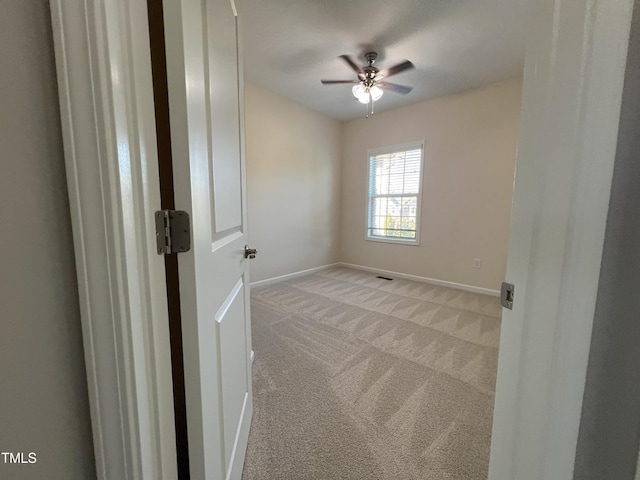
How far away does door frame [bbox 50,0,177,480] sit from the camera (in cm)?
44

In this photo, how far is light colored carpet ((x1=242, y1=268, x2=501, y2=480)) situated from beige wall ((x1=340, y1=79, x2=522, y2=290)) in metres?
0.85

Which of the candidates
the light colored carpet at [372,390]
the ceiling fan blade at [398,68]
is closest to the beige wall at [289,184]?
the light colored carpet at [372,390]

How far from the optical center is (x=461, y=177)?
3.56 meters

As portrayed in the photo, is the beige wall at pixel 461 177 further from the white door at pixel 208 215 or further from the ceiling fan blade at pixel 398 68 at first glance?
the white door at pixel 208 215

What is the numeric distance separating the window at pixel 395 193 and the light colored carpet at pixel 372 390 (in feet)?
5.17

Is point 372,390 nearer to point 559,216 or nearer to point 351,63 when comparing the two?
point 559,216

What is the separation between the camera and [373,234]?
4.64m

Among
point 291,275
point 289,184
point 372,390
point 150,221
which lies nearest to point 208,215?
point 150,221

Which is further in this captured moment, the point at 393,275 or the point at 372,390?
the point at 393,275

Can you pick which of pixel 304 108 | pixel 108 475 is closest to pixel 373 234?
pixel 304 108

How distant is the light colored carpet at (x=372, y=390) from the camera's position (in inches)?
46.5

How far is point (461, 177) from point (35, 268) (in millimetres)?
4131

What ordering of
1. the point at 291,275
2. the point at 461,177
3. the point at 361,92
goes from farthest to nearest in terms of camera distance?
1. the point at 291,275
2. the point at 461,177
3. the point at 361,92

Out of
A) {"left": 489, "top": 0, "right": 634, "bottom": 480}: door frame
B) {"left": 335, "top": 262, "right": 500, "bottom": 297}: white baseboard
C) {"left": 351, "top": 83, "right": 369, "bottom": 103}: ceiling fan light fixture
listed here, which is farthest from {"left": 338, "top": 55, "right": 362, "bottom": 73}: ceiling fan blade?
{"left": 335, "top": 262, "right": 500, "bottom": 297}: white baseboard
